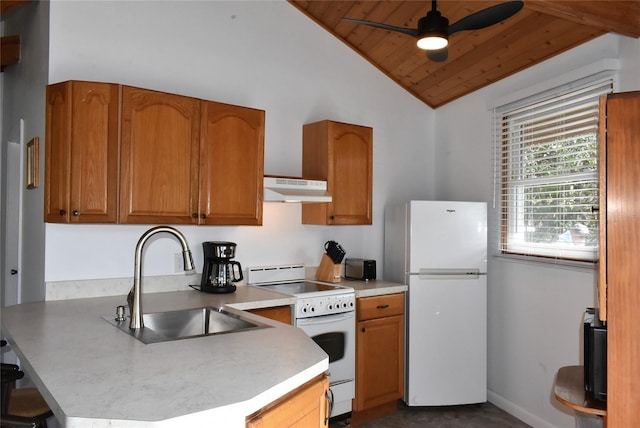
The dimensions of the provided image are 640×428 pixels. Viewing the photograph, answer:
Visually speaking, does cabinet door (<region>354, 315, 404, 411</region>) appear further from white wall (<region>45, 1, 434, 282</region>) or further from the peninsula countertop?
the peninsula countertop

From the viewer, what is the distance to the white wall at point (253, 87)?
2.80 metres

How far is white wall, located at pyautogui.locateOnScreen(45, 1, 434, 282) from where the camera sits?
2.80 m

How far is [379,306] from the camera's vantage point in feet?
11.3

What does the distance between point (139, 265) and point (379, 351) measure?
6.79 feet

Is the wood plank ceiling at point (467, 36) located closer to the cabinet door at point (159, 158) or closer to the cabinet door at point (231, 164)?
the cabinet door at point (231, 164)

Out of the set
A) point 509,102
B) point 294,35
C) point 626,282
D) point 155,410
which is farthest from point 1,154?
point 626,282

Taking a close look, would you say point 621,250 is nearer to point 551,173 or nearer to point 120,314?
point 551,173

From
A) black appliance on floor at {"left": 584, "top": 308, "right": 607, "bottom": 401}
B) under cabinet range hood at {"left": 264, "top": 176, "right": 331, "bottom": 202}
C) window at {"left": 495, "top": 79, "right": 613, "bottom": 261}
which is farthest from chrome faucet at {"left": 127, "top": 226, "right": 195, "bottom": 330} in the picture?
window at {"left": 495, "top": 79, "right": 613, "bottom": 261}

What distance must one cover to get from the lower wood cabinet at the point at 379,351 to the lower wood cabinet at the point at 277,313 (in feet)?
2.07

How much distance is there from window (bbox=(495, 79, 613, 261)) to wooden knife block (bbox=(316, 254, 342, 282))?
1.29m

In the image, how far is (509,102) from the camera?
Result: 358cm

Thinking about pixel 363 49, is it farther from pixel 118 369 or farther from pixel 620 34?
pixel 118 369

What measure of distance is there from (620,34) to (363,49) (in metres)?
1.95

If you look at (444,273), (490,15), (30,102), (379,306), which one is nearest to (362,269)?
(379,306)
